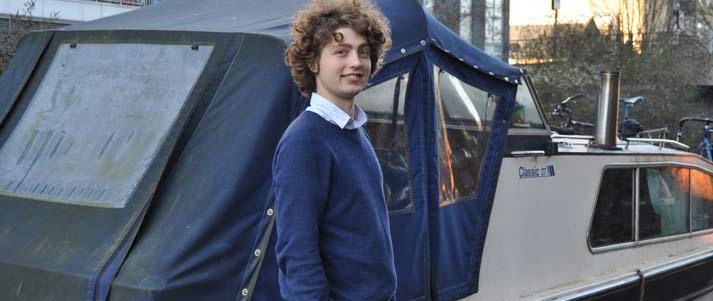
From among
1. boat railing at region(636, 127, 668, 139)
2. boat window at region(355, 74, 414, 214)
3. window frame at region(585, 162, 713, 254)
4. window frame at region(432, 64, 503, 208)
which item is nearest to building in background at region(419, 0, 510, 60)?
boat railing at region(636, 127, 668, 139)

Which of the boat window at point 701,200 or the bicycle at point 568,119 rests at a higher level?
the bicycle at point 568,119

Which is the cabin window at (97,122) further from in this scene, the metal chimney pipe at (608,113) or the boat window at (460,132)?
the metal chimney pipe at (608,113)

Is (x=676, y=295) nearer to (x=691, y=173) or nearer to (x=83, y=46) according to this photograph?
(x=691, y=173)

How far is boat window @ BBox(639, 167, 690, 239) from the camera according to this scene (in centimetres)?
695

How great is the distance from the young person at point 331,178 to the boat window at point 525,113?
9.81 ft

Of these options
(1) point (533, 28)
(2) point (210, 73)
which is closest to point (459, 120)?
(2) point (210, 73)

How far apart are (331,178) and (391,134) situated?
177cm

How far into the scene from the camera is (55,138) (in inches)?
193

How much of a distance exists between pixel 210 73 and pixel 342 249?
187 cm

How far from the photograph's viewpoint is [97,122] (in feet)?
15.8

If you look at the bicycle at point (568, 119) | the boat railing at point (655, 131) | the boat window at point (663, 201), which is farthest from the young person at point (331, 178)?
the boat railing at point (655, 131)

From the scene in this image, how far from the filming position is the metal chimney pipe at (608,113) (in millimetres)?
6836

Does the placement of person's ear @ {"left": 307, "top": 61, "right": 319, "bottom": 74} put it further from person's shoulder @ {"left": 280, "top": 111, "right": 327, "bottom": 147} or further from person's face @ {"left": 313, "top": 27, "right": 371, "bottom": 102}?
person's shoulder @ {"left": 280, "top": 111, "right": 327, "bottom": 147}

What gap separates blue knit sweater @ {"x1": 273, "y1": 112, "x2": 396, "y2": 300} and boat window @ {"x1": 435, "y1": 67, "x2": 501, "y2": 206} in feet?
6.42
